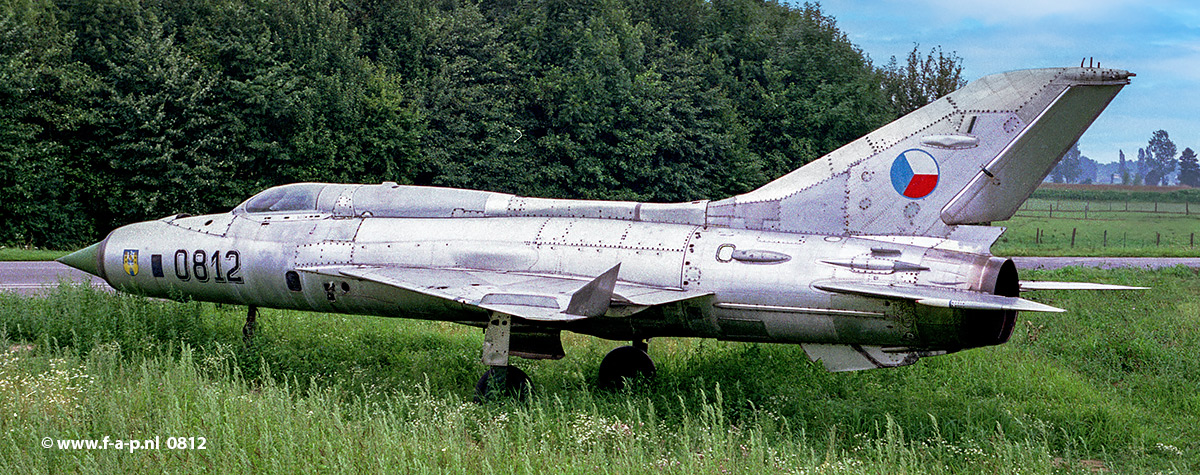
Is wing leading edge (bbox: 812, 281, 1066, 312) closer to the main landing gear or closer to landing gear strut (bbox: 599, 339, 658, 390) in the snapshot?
the main landing gear

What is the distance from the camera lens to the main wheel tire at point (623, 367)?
11359 mm

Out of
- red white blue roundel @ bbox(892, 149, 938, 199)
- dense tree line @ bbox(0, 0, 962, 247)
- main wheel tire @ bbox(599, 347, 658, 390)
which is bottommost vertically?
main wheel tire @ bbox(599, 347, 658, 390)

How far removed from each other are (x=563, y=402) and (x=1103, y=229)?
52.2 metres

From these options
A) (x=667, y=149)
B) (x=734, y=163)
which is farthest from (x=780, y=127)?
A: (x=667, y=149)

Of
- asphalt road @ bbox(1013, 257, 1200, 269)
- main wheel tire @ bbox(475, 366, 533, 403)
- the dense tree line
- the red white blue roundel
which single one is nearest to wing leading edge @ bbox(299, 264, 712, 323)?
main wheel tire @ bbox(475, 366, 533, 403)

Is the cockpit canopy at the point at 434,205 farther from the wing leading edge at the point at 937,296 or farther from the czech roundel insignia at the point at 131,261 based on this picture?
the wing leading edge at the point at 937,296

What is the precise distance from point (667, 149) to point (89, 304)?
2827 cm

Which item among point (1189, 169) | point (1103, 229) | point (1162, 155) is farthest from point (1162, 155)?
point (1103, 229)

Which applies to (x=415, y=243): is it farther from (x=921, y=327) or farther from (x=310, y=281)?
(x=921, y=327)

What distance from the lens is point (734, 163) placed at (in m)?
40.8

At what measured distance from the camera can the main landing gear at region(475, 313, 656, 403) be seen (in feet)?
31.2

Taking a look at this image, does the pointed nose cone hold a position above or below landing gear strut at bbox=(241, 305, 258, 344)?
above

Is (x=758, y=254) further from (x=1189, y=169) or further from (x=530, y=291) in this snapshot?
(x=1189, y=169)

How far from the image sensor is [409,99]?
36.6 m
